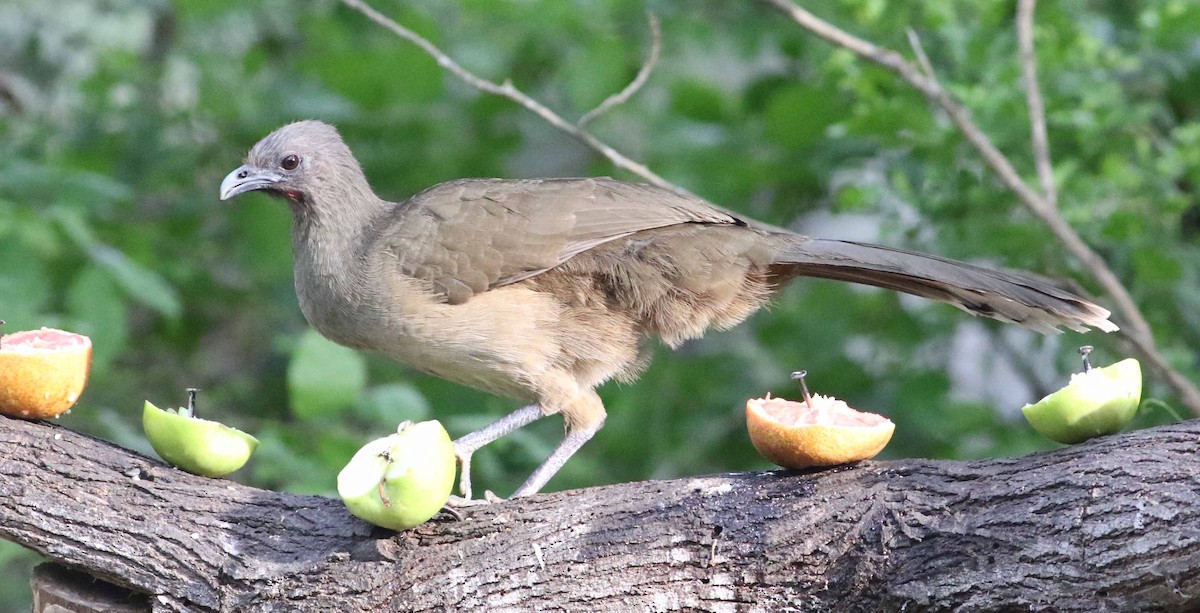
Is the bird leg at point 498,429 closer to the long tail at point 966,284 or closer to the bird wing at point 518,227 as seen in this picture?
the bird wing at point 518,227

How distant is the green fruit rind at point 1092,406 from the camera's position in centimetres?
272

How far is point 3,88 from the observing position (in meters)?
6.16

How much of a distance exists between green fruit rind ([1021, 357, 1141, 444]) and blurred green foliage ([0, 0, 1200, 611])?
1543 mm

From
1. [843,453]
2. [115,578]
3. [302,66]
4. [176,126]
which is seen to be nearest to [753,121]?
[302,66]

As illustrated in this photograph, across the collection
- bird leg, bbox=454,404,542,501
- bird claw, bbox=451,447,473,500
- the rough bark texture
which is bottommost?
the rough bark texture

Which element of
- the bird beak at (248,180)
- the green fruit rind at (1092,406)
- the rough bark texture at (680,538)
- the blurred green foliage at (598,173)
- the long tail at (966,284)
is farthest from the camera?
the blurred green foliage at (598,173)

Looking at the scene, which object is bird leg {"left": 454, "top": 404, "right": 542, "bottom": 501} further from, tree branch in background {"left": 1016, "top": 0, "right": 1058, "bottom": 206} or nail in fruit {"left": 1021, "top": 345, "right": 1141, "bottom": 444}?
tree branch in background {"left": 1016, "top": 0, "right": 1058, "bottom": 206}

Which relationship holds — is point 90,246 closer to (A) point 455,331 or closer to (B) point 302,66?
(B) point 302,66

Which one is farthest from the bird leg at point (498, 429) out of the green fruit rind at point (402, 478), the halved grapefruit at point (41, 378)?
the halved grapefruit at point (41, 378)

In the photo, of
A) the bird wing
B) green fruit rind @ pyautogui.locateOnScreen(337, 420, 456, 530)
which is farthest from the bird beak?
green fruit rind @ pyautogui.locateOnScreen(337, 420, 456, 530)

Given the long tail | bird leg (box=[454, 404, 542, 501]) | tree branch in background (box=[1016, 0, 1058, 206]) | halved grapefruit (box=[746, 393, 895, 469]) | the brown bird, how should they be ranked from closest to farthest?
halved grapefruit (box=[746, 393, 895, 469]), the long tail, the brown bird, bird leg (box=[454, 404, 542, 501]), tree branch in background (box=[1016, 0, 1058, 206])

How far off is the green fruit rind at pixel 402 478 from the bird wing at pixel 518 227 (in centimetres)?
86

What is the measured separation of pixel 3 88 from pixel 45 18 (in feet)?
2.06

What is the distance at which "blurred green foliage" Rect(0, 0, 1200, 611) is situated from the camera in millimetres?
4449
